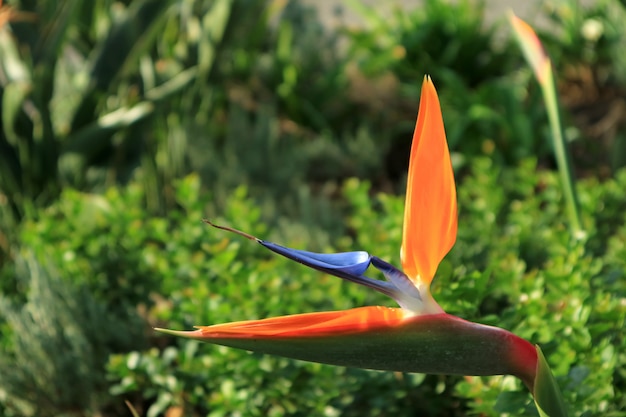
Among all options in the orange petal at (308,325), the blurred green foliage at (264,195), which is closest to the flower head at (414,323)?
the orange petal at (308,325)

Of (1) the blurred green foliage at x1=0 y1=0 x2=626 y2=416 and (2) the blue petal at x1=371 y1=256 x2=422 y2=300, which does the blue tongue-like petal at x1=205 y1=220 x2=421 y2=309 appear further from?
(1) the blurred green foliage at x1=0 y1=0 x2=626 y2=416

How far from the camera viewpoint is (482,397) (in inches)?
61.5

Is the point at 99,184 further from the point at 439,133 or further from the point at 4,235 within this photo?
the point at 439,133

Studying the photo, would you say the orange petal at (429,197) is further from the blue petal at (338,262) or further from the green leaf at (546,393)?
the green leaf at (546,393)

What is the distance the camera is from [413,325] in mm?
979

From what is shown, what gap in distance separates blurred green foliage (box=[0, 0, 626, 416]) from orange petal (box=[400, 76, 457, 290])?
55 cm

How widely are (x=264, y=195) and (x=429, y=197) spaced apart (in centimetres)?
233

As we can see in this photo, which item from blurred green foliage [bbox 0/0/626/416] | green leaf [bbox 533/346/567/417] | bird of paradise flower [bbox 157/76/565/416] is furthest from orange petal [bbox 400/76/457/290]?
blurred green foliage [bbox 0/0/626/416]

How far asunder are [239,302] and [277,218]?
4.07 feet

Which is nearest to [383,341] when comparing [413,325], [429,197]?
[413,325]

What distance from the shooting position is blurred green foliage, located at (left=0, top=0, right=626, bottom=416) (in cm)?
176

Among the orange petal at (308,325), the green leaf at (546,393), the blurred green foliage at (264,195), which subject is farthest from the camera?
the blurred green foliage at (264,195)

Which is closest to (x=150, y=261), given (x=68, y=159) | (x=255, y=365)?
(x=255, y=365)

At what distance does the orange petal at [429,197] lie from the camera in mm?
997
